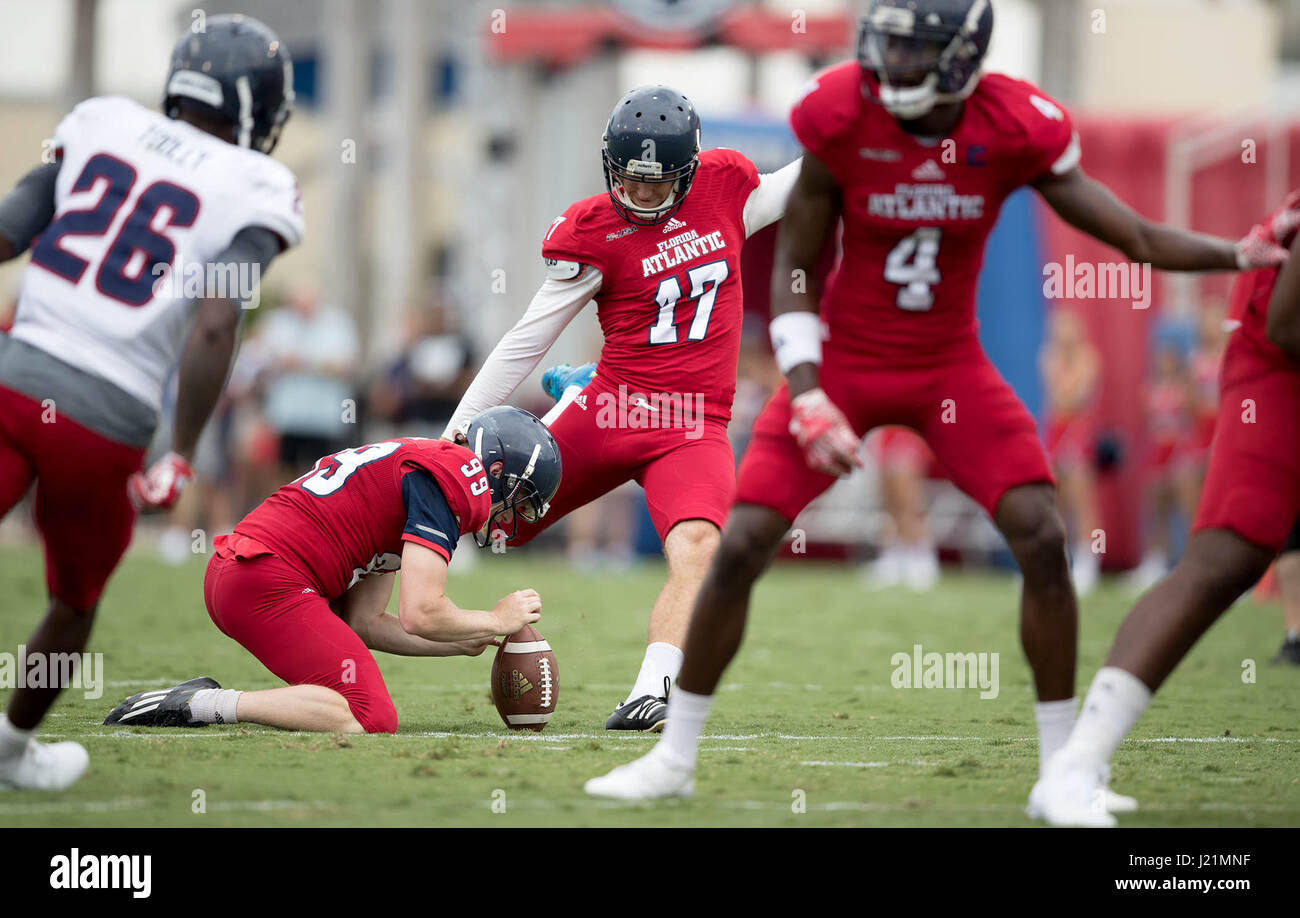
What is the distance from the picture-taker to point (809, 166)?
4773 millimetres

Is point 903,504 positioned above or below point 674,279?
below

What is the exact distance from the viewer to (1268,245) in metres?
4.69

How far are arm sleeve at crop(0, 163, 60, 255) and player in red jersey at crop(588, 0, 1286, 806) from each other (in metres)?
2.10

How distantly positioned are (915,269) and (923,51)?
627 millimetres

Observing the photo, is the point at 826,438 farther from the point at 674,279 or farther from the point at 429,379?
the point at 429,379

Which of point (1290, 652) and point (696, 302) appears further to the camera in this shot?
point (1290, 652)

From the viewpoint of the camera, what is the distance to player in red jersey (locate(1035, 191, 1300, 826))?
182 inches

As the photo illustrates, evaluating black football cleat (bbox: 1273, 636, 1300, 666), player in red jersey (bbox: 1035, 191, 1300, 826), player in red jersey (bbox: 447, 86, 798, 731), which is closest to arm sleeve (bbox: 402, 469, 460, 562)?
player in red jersey (bbox: 447, 86, 798, 731)

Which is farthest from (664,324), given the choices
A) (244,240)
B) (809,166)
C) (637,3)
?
(637,3)

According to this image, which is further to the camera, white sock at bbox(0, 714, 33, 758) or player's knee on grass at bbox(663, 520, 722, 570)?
player's knee on grass at bbox(663, 520, 722, 570)

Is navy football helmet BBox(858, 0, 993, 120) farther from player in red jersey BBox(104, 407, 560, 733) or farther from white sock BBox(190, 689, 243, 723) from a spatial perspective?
white sock BBox(190, 689, 243, 723)

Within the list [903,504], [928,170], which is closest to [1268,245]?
[928,170]

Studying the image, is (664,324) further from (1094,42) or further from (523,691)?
(1094,42)
